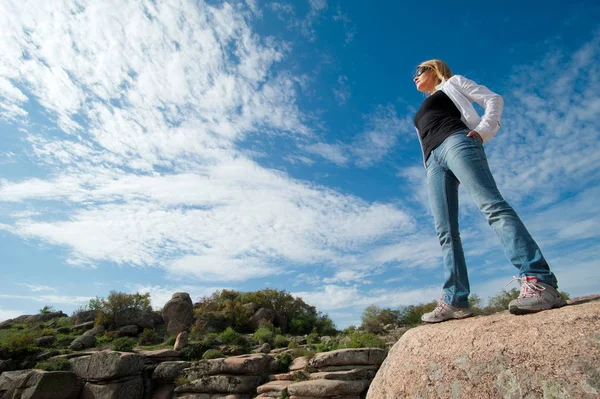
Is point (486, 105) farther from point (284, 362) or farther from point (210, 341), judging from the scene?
point (210, 341)

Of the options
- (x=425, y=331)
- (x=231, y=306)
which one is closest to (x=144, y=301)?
(x=231, y=306)

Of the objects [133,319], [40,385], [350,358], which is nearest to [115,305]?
[133,319]

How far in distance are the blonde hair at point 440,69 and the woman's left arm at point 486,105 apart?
0.41m

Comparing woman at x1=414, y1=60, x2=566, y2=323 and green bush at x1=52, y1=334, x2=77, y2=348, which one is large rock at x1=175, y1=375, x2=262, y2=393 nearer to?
green bush at x1=52, y1=334, x2=77, y2=348

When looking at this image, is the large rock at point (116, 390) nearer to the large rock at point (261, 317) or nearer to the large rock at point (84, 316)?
the large rock at point (261, 317)

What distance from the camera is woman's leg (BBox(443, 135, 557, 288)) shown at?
94.7 inches

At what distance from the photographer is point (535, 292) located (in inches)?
91.6

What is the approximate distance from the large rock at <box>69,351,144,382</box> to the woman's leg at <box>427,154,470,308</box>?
633 inches

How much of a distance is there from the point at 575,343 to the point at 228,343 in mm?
20369

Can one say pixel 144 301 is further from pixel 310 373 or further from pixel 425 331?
pixel 425 331

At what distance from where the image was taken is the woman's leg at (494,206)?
2.41m

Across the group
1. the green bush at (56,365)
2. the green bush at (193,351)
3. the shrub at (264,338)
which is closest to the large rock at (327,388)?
the green bush at (193,351)

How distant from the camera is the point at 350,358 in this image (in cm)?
1305

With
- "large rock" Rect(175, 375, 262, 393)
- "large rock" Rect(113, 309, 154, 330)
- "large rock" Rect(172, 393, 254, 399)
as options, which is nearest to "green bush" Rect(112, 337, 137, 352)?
"large rock" Rect(172, 393, 254, 399)
